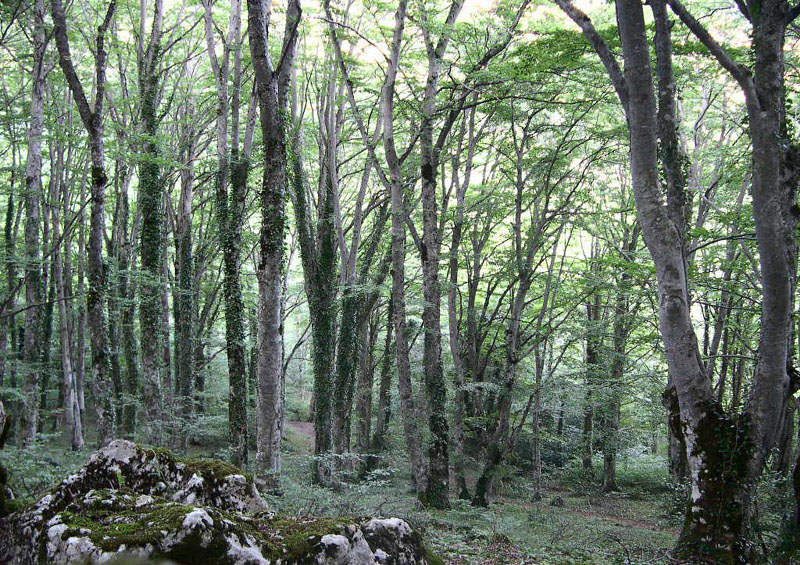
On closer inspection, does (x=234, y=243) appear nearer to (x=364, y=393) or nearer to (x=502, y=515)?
(x=502, y=515)

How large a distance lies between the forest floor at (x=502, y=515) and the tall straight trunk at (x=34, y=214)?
5.90 ft

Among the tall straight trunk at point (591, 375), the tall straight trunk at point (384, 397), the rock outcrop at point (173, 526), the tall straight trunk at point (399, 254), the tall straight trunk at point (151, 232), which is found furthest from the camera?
the tall straight trunk at point (384, 397)

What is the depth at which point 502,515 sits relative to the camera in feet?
36.8

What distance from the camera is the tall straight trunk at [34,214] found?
1203cm

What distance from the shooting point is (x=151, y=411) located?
12250 millimetres

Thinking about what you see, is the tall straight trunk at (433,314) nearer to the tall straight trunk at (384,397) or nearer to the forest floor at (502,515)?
the forest floor at (502,515)

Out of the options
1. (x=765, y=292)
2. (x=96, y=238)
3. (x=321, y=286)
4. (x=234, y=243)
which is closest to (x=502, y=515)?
(x=321, y=286)

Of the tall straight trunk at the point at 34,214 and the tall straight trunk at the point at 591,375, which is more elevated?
the tall straight trunk at the point at 34,214

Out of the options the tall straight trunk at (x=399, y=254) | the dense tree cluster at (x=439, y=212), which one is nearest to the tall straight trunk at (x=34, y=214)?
the dense tree cluster at (x=439, y=212)

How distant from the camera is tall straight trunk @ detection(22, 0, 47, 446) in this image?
12.0m

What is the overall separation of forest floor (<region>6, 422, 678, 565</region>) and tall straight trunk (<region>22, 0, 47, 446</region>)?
180 cm

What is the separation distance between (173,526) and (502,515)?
31.6 feet

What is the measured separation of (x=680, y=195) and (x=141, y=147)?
11.5 meters

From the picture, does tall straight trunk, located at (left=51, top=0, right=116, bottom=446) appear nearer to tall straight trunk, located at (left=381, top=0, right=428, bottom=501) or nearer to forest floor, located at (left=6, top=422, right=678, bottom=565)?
forest floor, located at (left=6, top=422, right=678, bottom=565)
